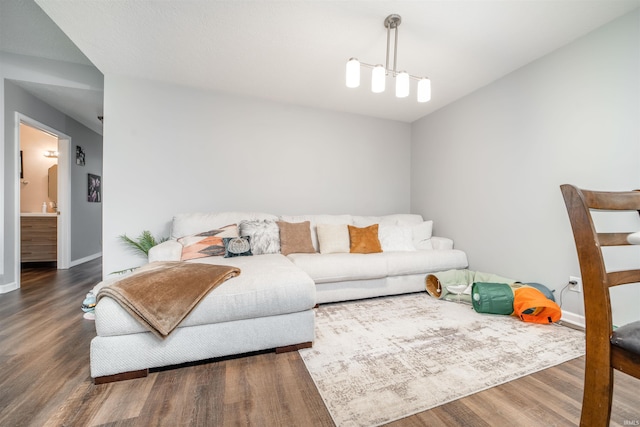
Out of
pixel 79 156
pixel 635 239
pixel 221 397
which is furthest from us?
pixel 79 156

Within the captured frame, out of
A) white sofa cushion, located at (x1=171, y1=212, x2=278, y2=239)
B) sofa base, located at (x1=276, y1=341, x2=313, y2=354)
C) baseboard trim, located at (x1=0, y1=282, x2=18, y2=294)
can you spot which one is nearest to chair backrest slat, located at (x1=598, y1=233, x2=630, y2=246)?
sofa base, located at (x1=276, y1=341, x2=313, y2=354)

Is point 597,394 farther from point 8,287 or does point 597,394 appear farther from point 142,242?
point 8,287

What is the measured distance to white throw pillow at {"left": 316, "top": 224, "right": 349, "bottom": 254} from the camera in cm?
301

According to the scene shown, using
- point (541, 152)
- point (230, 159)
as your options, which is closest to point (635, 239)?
point (541, 152)

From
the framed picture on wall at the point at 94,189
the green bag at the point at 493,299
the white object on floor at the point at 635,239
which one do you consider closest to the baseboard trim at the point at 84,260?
the framed picture on wall at the point at 94,189

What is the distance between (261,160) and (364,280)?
2052mm

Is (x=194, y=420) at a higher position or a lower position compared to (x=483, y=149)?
lower

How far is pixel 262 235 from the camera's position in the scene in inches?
109

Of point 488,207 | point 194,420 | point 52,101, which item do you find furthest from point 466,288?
point 52,101

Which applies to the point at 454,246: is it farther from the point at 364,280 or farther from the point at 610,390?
the point at 610,390

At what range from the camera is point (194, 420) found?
1161mm

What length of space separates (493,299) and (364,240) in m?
1.35

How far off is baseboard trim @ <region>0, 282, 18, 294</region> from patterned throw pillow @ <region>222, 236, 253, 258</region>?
2.74 m

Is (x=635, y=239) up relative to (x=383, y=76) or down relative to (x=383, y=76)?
down
